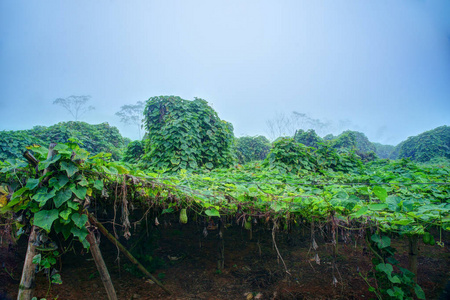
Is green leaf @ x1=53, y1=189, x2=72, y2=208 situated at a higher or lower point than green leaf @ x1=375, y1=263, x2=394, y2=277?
higher

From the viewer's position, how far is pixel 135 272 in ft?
12.8

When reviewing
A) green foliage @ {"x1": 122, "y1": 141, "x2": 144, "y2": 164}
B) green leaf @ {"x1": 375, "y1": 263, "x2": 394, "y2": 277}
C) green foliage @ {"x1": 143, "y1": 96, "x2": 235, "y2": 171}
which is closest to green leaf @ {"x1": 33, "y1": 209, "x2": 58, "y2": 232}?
green leaf @ {"x1": 375, "y1": 263, "x2": 394, "y2": 277}

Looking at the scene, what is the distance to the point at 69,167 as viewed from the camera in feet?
6.39

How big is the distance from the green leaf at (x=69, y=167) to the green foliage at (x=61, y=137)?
247 inches

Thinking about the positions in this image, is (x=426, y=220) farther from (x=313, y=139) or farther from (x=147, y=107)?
(x=313, y=139)

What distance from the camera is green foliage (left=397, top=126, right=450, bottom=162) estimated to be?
1471 centimetres

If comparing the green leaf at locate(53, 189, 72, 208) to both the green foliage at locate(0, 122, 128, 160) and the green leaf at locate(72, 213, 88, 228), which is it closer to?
the green leaf at locate(72, 213, 88, 228)

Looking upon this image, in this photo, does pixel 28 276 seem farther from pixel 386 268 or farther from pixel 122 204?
pixel 386 268

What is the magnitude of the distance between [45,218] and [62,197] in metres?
0.21

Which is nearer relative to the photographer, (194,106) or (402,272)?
(402,272)

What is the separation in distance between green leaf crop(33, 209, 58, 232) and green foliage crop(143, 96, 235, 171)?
14.6ft

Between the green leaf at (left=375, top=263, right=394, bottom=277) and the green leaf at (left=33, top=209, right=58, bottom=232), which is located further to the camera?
the green leaf at (left=375, top=263, right=394, bottom=277)

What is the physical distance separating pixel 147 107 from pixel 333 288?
7.64 meters

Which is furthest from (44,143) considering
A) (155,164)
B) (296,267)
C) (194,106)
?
(296,267)
